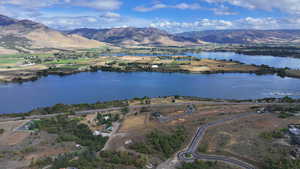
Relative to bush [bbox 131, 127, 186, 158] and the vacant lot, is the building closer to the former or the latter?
the vacant lot

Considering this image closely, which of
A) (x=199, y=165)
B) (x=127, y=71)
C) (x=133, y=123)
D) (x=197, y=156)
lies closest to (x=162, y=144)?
(x=197, y=156)

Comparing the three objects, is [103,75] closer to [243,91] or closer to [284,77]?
[243,91]

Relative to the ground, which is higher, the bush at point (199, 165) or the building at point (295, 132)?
the building at point (295, 132)

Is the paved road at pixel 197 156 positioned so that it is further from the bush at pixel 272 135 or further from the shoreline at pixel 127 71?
the shoreline at pixel 127 71

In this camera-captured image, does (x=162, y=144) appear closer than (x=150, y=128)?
Yes

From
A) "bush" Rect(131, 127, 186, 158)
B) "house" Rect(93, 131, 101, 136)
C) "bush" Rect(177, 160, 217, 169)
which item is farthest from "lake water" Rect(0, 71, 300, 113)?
"bush" Rect(177, 160, 217, 169)

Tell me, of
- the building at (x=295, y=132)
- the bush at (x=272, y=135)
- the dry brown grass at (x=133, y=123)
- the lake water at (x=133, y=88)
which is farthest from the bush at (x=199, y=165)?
the lake water at (x=133, y=88)

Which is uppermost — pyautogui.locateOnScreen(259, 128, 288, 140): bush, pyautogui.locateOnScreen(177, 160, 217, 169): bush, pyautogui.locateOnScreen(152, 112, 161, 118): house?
pyautogui.locateOnScreen(259, 128, 288, 140): bush

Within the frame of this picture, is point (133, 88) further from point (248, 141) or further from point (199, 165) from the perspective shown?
point (199, 165)
